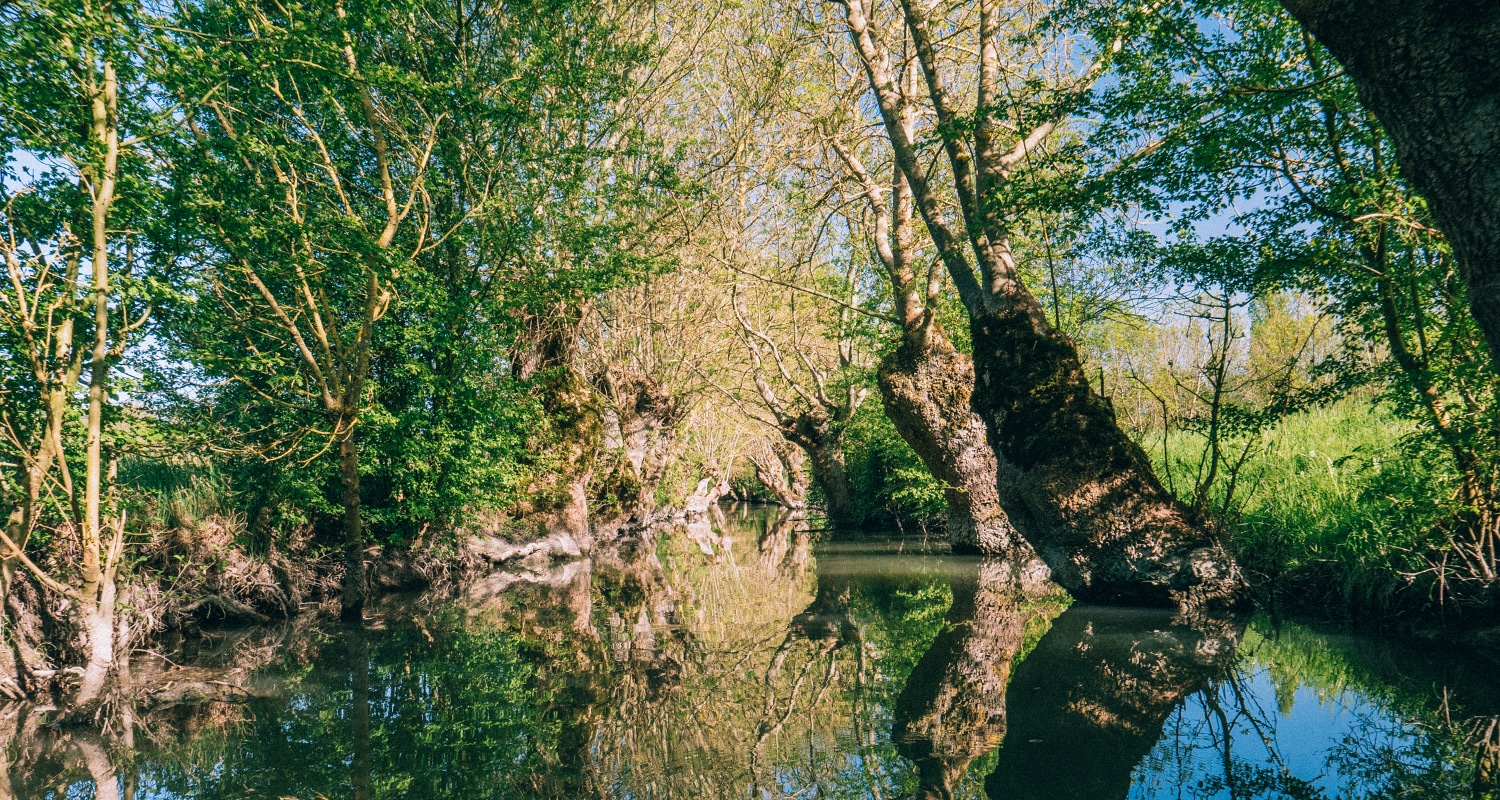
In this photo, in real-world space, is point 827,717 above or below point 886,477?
below

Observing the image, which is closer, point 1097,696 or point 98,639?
point 1097,696

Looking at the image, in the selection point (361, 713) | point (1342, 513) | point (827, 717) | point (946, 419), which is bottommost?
point (827, 717)

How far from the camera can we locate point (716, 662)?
6.66m

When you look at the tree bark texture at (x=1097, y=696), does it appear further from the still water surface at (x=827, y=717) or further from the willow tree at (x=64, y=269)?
the willow tree at (x=64, y=269)

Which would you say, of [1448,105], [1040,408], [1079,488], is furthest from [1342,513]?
[1448,105]

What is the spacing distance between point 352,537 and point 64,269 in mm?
4550

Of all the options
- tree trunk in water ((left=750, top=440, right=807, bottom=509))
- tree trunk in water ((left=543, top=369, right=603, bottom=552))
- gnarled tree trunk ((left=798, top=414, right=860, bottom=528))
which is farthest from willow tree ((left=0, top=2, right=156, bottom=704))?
tree trunk in water ((left=750, top=440, right=807, bottom=509))

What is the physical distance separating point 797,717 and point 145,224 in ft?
22.3

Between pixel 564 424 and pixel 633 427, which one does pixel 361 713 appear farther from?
pixel 633 427

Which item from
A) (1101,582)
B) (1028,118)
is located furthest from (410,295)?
(1101,582)

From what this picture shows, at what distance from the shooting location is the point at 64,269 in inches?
255

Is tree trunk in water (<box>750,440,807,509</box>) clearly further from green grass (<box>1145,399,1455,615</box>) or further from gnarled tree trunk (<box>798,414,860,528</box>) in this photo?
green grass (<box>1145,399,1455,615</box>)

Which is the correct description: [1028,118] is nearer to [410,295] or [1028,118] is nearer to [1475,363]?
[1475,363]

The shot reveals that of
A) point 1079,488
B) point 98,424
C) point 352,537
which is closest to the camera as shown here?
point 98,424
